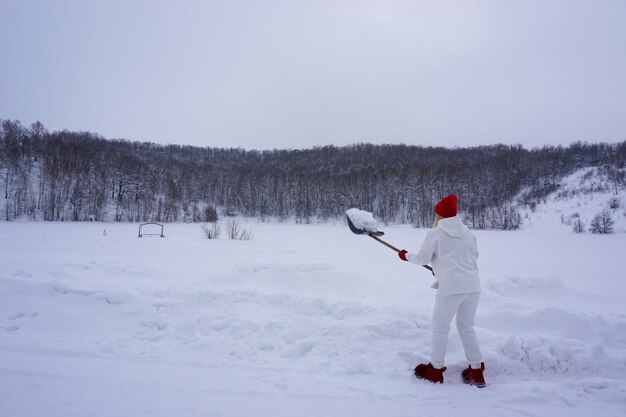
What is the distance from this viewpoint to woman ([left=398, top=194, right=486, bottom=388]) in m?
3.12

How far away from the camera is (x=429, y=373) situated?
3135 millimetres

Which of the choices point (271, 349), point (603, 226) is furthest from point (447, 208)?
point (603, 226)

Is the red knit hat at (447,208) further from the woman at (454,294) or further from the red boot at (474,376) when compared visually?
the red boot at (474,376)

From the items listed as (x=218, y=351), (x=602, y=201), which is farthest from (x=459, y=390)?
(x=602, y=201)

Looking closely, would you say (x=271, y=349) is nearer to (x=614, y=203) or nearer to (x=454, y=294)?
(x=454, y=294)

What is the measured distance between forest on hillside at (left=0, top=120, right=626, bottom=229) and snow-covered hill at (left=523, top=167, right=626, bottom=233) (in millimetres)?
2345

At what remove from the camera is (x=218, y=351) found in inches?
147

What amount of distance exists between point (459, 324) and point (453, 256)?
72 centimetres

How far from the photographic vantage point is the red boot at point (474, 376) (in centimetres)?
306

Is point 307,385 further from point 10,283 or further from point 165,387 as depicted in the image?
point 10,283

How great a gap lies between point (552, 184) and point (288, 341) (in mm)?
83916

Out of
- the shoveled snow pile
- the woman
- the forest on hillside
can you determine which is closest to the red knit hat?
the woman

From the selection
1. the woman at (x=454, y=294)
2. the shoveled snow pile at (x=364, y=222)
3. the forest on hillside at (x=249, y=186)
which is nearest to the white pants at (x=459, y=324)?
the woman at (x=454, y=294)

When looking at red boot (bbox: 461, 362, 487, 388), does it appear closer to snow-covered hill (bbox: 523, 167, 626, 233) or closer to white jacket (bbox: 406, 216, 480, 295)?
white jacket (bbox: 406, 216, 480, 295)
